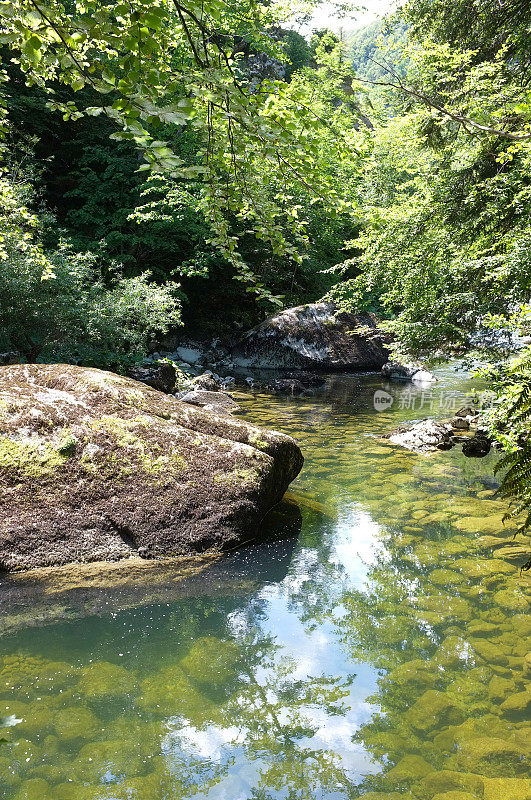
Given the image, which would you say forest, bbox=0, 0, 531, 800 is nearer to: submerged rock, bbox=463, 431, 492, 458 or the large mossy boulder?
the large mossy boulder

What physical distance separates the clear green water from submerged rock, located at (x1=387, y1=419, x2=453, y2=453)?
10.7 feet

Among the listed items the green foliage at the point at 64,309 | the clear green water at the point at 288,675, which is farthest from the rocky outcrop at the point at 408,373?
the clear green water at the point at 288,675

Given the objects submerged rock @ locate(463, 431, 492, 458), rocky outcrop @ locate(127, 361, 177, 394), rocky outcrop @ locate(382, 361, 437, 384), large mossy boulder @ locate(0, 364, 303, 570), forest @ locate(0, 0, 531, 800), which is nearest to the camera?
forest @ locate(0, 0, 531, 800)

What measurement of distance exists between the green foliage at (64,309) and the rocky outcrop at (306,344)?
5180mm

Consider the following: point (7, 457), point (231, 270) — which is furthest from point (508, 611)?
point (231, 270)

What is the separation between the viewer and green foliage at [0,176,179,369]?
31.7ft

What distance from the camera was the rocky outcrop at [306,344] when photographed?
1720 cm

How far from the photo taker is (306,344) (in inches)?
682

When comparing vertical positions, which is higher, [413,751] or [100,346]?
[100,346]

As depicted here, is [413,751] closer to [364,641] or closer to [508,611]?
[364,641]

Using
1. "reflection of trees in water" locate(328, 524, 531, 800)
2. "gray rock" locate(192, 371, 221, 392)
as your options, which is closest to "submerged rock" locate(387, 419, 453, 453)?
"reflection of trees in water" locate(328, 524, 531, 800)

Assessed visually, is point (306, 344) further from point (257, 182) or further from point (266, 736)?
point (257, 182)

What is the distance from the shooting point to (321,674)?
3.56 metres

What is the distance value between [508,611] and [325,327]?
14039 millimetres
